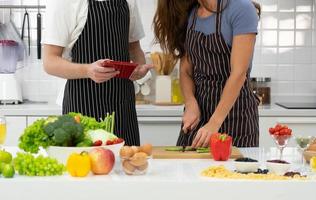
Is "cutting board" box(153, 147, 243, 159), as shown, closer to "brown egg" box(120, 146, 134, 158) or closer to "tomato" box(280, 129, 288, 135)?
"tomato" box(280, 129, 288, 135)

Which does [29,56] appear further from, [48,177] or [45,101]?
[48,177]

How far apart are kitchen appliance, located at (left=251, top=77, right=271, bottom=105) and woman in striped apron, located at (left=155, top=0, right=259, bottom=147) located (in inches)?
51.9

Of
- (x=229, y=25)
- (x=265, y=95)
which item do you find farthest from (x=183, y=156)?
(x=265, y=95)

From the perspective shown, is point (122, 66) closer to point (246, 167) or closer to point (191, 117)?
point (191, 117)

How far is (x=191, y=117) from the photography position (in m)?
2.60

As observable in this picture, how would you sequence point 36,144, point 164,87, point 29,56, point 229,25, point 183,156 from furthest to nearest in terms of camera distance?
point 29,56 → point 164,87 → point 229,25 → point 183,156 → point 36,144

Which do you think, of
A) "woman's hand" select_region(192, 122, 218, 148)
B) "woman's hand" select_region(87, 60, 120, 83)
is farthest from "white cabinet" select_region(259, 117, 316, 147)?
"woman's hand" select_region(87, 60, 120, 83)

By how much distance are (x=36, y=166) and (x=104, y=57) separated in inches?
41.6

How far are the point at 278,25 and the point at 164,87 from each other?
3.18 ft

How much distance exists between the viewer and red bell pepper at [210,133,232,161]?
206cm

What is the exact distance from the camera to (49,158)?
5.85 feet

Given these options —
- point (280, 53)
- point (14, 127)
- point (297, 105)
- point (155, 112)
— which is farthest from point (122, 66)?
point (280, 53)

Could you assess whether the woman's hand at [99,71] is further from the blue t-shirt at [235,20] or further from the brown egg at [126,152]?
the brown egg at [126,152]

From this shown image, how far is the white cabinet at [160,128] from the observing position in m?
3.56
